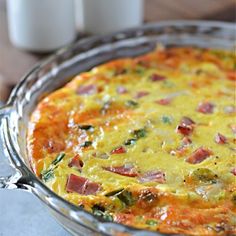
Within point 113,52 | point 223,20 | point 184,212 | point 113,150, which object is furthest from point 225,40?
point 184,212

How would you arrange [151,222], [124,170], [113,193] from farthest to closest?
[124,170], [113,193], [151,222]

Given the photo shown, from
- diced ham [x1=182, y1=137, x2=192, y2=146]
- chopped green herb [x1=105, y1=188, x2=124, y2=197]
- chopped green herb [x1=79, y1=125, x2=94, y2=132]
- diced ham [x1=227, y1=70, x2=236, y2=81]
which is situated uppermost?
diced ham [x1=227, y1=70, x2=236, y2=81]

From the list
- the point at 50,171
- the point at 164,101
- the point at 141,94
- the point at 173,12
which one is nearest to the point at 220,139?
the point at 164,101

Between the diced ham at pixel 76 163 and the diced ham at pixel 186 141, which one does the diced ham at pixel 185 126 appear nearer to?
the diced ham at pixel 186 141

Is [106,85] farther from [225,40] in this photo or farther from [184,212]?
[184,212]

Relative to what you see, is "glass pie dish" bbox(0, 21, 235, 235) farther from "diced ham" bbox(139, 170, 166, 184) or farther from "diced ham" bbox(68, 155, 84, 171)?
"diced ham" bbox(139, 170, 166, 184)

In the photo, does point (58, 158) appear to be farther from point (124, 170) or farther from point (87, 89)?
point (87, 89)

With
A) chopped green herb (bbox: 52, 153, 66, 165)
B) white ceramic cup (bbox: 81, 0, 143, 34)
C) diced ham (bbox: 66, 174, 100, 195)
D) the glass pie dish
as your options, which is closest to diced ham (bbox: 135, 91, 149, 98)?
the glass pie dish
